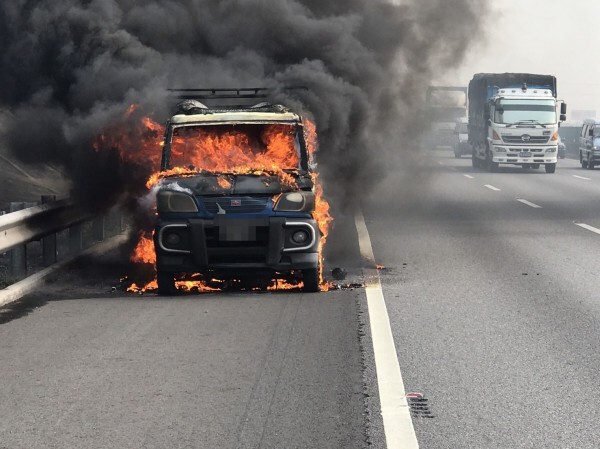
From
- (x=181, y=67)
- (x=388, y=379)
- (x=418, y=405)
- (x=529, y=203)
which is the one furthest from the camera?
(x=529, y=203)

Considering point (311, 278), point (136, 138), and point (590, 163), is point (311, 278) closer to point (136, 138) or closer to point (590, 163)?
point (136, 138)

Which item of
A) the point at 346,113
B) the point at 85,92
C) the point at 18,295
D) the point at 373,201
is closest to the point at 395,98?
the point at 373,201

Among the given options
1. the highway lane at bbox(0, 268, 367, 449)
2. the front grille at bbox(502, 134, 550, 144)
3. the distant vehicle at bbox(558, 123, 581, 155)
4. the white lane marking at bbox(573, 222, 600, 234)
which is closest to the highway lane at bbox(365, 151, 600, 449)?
the white lane marking at bbox(573, 222, 600, 234)

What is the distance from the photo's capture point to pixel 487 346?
345 inches

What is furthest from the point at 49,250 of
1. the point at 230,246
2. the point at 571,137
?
the point at 571,137

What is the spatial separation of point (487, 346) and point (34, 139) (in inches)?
524

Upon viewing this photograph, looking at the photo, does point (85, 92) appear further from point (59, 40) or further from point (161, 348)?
point (161, 348)

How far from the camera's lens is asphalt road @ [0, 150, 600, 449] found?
20.4ft

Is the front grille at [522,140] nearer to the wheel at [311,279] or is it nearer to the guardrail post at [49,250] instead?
the guardrail post at [49,250]

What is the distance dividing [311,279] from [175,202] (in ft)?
5.16

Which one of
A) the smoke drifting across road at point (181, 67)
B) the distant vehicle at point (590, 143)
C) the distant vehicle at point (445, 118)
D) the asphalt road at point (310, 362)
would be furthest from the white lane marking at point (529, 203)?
the distant vehicle at point (445, 118)

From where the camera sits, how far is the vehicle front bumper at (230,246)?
453 inches

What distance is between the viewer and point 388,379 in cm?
747

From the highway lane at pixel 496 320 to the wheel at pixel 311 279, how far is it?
2.46 ft
